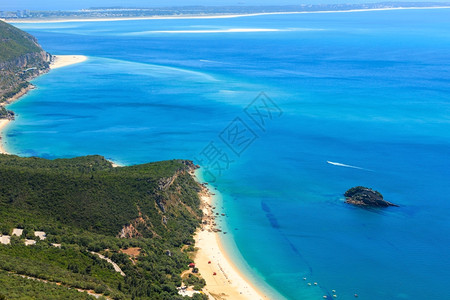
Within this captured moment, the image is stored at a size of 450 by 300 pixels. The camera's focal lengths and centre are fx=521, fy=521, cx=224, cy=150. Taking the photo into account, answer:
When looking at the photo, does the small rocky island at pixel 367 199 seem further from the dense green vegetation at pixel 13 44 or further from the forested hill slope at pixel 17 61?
the dense green vegetation at pixel 13 44

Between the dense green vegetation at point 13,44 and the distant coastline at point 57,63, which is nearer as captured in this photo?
the distant coastline at point 57,63

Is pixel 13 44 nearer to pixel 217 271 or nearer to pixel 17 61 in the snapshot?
pixel 17 61

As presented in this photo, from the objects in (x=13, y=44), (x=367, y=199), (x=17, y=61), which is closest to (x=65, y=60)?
(x=13, y=44)

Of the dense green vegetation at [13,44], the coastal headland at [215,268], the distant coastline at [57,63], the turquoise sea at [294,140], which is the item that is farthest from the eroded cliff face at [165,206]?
the dense green vegetation at [13,44]

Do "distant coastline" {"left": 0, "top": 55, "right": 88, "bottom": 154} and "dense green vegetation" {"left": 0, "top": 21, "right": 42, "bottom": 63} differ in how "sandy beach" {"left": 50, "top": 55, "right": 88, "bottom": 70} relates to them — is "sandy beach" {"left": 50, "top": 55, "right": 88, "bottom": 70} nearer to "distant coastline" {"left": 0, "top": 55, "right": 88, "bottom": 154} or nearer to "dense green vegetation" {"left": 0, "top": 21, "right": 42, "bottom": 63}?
"distant coastline" {"left": 0, "top": 55, "right": 88, "bottom": 154}

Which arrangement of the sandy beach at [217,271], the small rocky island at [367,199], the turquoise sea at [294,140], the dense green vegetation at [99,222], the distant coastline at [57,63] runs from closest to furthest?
the dense green vegetation at [99,222] < the sandy beach at [217,271] < the turquoise sea at [294,140] < the small rocky island at [367,199] < the distant coastline at [57,63]
